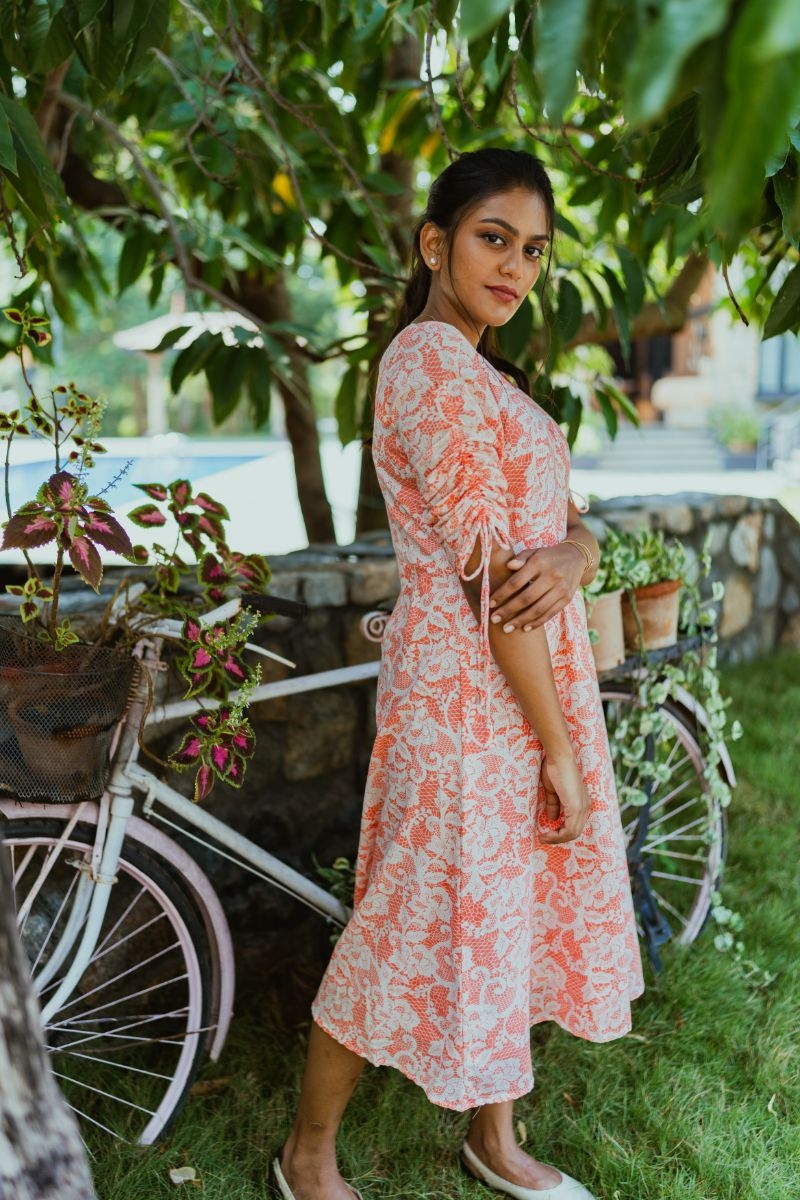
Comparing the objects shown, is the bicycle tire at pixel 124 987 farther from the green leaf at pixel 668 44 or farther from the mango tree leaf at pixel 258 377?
the green leaf at pixel 668 44

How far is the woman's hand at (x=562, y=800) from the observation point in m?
1.69

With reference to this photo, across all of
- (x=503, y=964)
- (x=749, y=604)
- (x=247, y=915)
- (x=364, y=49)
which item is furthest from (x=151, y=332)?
(x=503, y=964)

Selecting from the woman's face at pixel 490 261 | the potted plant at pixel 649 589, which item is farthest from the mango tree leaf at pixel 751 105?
the potted plant at pixel 649 589

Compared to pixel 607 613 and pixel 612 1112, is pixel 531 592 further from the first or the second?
pixel 612 1112

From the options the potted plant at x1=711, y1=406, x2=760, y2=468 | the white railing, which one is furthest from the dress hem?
the potted plant at x1=711, y1=406, x2=760, y2=468

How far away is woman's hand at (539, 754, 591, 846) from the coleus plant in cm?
48

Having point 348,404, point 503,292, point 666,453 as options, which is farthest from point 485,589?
point 666,453

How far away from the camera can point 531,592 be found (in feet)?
5.19

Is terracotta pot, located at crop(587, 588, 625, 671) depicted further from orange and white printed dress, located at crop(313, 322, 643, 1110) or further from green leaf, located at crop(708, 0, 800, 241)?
green leaf, located at crop(708, 0, 800, 241)

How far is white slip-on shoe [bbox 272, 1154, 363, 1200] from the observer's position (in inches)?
73.2

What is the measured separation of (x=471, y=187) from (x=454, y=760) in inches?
32.1

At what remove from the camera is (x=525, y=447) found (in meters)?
1.67

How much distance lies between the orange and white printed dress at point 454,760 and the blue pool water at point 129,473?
1.52 ft

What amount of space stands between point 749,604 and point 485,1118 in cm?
337
